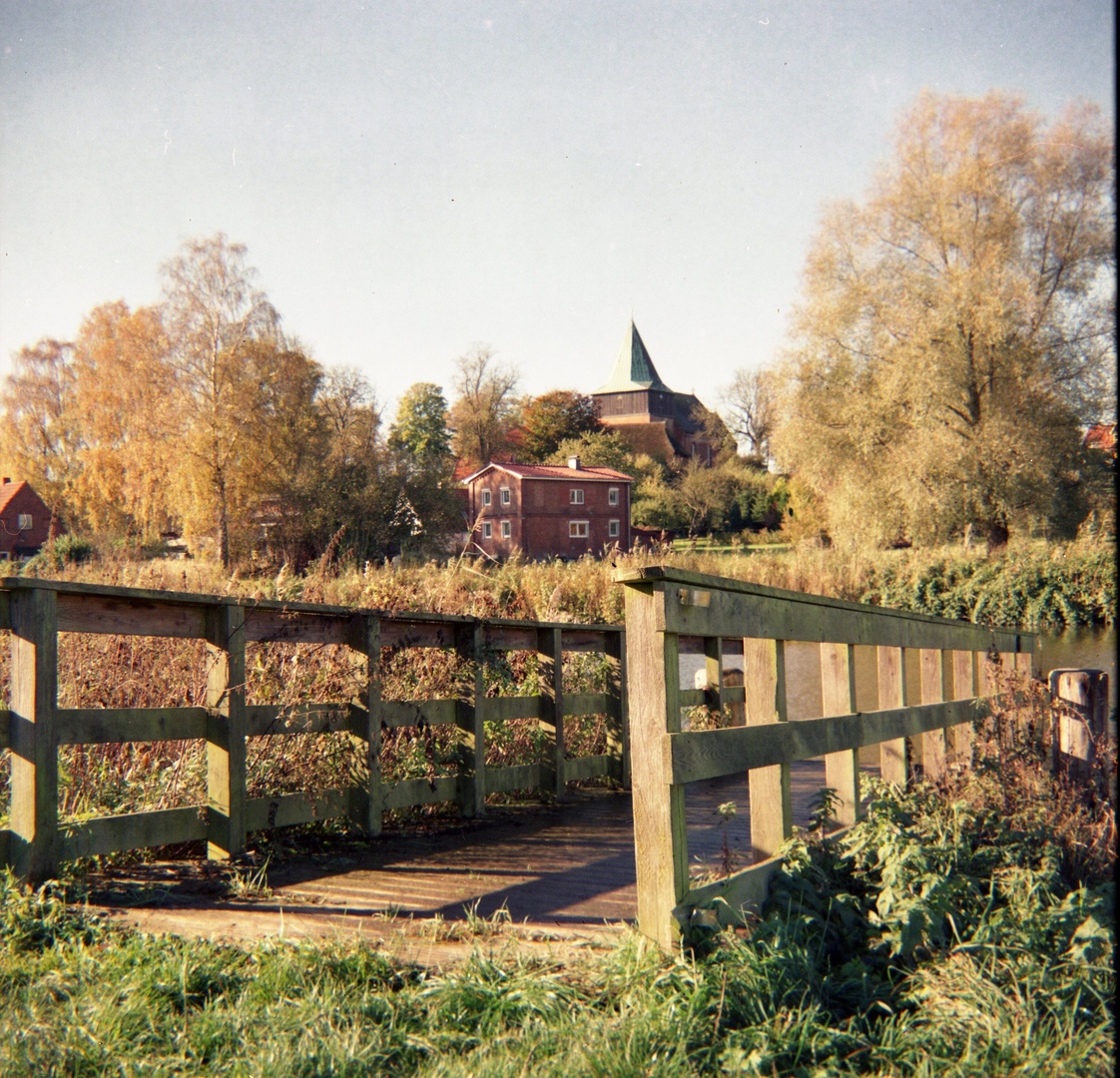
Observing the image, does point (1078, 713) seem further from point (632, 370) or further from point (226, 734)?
point (632, 370)

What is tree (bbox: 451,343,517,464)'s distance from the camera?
57.3m

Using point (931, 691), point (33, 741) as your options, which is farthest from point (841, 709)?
point (33, 741)

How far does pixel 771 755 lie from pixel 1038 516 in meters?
25.2

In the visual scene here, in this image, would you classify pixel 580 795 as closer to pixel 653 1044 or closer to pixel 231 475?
pixel 653 1044

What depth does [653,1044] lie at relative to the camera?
8.21ft

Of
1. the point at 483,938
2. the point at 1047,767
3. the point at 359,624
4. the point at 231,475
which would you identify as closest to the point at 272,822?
the point at 359,624

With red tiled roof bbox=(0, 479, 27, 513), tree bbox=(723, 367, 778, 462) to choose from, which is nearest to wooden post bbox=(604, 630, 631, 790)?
red tiled roof bbox=(0, 479, 27, 513)

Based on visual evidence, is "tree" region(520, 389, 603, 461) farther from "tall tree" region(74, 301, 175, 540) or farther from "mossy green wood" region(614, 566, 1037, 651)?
"mossy green wood" region(614, 566, 1037, 651)

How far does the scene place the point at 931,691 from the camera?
6.24 metres

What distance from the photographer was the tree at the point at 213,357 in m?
34.1

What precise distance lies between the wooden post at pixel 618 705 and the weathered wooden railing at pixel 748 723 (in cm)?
195

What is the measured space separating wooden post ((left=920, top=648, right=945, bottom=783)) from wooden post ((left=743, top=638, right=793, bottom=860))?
2.34 m

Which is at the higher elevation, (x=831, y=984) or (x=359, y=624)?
(x=359, y=624)

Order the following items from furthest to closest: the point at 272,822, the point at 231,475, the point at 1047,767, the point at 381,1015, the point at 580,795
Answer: the point at 231,475 < the point at 580,795 < the point at 1047,767 < the point at 272,822 < the point at 381,1015
